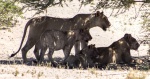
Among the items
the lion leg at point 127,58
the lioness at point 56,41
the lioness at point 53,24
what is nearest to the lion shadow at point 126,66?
the lion leg at point 127,58

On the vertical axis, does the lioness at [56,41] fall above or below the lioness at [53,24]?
below

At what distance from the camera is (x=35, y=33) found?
16.6 metres

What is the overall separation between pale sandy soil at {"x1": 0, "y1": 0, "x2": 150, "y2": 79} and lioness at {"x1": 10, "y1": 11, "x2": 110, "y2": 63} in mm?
1085

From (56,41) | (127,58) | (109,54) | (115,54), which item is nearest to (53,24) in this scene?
(56,41)

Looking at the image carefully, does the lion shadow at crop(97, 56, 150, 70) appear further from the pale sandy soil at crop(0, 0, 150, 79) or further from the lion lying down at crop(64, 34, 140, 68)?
the pale sandy soil at crop(0, 0, 150, 79)

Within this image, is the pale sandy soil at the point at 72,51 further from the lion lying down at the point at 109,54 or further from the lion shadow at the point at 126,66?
the lion lying down at the point at 109,54

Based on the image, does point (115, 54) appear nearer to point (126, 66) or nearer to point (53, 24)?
point (126, 66)

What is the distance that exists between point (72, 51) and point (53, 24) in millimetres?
4487

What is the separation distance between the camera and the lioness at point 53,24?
1664 centimetres

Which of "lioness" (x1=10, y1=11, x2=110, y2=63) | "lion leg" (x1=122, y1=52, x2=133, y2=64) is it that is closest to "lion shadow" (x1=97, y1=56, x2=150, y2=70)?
"lion leg" (x1=122, y1=52, x2=133, y2=64)

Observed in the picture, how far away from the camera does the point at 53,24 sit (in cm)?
1688

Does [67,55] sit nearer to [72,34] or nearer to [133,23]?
[72,34]

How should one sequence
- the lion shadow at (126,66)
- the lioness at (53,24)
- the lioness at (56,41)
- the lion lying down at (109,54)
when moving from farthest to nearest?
the lioness at (53,24), the lion lying down at (109,54), the lioness at (56,41), the lion shadow at (126,66)

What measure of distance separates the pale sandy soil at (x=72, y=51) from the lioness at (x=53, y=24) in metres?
1.09
